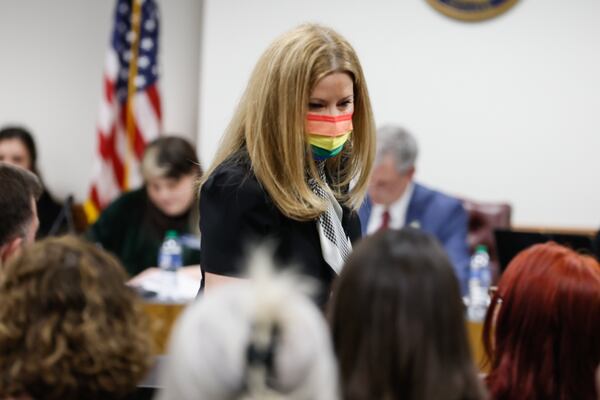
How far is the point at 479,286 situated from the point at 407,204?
21.7 inches

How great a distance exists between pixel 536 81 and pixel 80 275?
15.2 feet

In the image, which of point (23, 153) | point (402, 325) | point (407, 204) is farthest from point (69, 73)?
point (402, 325)

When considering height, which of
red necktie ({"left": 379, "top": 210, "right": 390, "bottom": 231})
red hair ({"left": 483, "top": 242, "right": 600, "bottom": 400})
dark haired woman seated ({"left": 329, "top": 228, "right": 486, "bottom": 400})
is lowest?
red necktie ({"left": 379, "top": 210, "right": 390, "bottom": 231})

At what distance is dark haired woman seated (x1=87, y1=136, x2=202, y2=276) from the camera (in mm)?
4484

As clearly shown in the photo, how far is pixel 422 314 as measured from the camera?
1.37 metres

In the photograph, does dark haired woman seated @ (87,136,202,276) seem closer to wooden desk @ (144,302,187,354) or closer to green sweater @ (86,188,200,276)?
green sweater @ (86,188,200,276)

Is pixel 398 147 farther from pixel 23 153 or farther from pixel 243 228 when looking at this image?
pixel 243 228

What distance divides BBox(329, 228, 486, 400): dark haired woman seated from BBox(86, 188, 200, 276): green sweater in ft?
10.2

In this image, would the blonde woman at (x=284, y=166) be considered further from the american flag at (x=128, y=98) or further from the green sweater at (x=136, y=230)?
the american flag at (x=128, y=98)

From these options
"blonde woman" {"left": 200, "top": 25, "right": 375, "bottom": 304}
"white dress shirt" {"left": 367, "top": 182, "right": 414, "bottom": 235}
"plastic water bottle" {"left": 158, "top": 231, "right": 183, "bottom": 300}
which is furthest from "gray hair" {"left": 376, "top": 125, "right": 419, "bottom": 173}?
"blonde woman" {"left": 200, "top": 25, "right": 375, "bottom": 304}

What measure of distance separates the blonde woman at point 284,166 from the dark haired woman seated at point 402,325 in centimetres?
59

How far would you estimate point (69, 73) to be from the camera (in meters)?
6.10

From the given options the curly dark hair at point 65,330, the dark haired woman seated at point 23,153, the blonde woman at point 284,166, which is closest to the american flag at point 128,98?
the dark haired woman seated at point 23,153

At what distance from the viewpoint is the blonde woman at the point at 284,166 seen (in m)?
1.99
